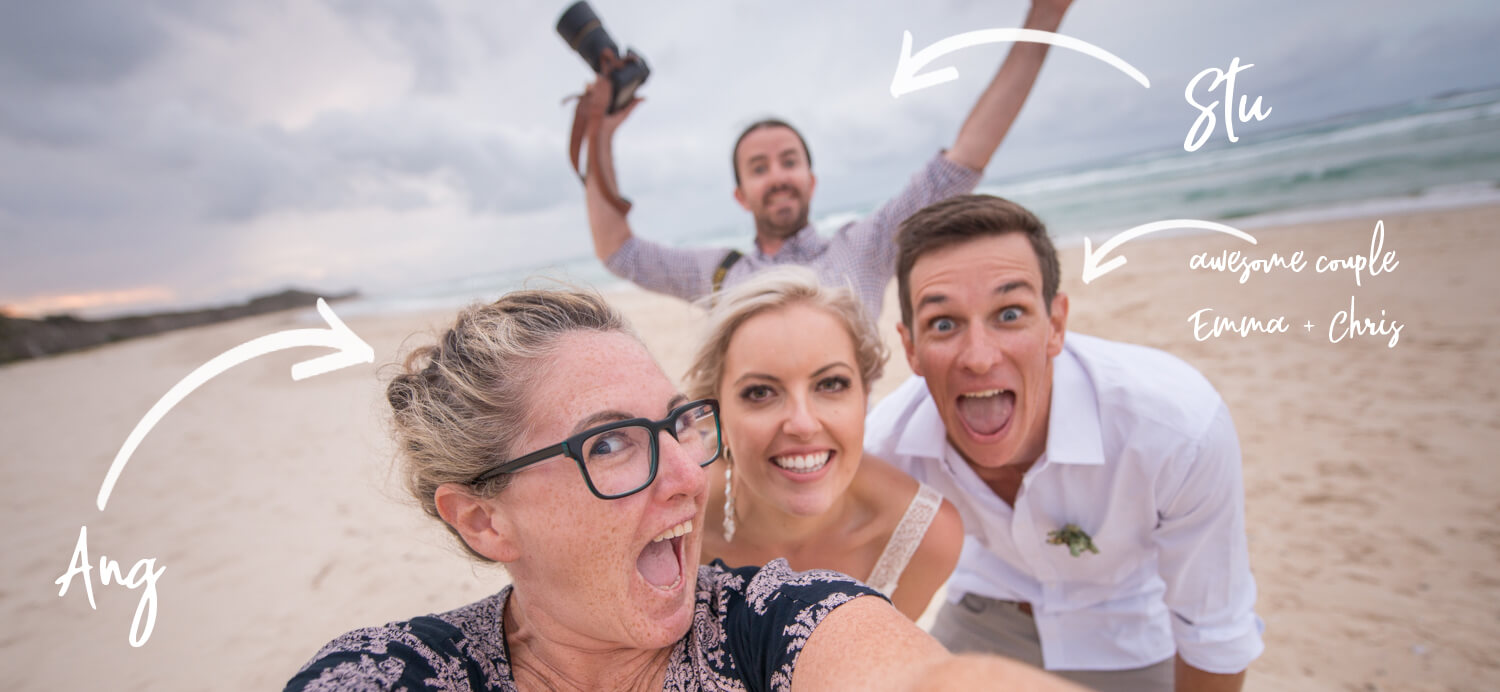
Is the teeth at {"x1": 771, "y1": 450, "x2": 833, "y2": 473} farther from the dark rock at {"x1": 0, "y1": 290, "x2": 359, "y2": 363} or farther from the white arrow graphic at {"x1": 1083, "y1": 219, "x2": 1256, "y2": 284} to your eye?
the dark rock at {"x1": 0, "y1": 290, "x2": 359, "y2": 363}

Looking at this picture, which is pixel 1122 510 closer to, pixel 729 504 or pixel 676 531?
pixel 729 504

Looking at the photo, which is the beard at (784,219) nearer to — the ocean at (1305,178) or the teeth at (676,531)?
the teeth at (676,531)

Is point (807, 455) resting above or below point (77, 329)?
below

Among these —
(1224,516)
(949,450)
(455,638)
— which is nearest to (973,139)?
(949,450)

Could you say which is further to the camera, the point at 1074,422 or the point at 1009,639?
the point at 1009,639

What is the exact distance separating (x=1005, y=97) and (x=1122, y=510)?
2.11 metres

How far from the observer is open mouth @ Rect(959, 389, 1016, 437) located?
246cm

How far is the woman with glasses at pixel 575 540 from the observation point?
145 cm

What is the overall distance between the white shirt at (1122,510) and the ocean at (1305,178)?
22.2 feet

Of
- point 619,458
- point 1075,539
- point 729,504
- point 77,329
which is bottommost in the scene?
point 1075,539

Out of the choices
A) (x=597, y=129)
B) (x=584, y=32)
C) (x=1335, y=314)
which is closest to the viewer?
(x=584, y=32)

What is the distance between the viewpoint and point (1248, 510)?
4.85 m

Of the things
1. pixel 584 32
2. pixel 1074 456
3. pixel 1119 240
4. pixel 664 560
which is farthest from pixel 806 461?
pixel 1119 240

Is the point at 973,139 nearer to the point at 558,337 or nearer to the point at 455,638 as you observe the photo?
the point at 558,337
